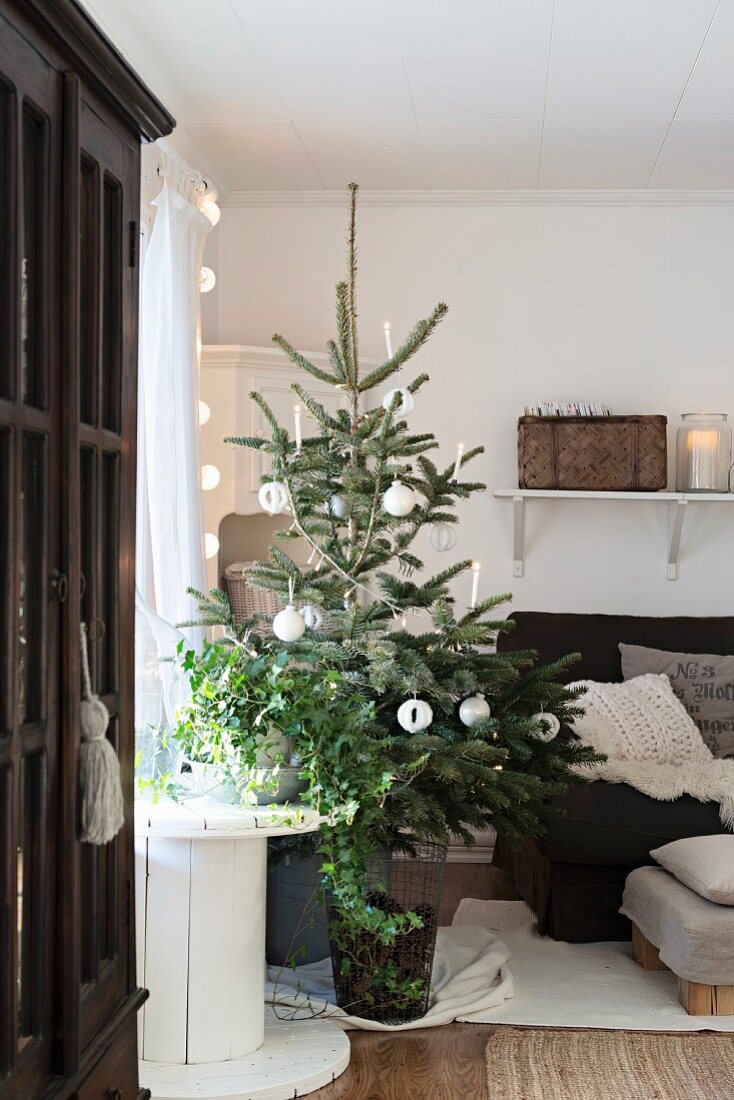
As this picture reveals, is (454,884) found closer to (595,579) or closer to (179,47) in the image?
(595,579)

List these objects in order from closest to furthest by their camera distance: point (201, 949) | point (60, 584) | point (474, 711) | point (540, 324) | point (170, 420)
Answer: point (60, 584) → point (201, 949) → point (474, 711) → point (170, 420) → point (540, 324)

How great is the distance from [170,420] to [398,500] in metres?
0.90

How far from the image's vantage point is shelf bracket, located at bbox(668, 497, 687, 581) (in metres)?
4.41

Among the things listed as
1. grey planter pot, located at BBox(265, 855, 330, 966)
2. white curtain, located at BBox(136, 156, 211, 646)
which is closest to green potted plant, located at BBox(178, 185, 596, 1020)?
grey planter pot, located at BBox(265, 855, 330, 966)

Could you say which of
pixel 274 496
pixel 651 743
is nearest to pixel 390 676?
pixel 274 496

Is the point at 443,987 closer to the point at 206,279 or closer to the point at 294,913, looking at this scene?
the point at 294,913

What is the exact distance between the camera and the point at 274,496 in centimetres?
276

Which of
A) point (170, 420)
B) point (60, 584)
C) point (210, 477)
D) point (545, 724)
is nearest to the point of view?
point (60, 584)

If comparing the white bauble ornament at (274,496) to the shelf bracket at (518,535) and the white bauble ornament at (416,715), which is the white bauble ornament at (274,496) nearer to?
the white bauble ornament at (416,715)

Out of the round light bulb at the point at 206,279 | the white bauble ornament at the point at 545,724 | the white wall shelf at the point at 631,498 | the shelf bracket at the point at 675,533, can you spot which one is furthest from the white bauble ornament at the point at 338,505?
the shelf bracket at the point at 675,533

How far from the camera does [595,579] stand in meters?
4.61

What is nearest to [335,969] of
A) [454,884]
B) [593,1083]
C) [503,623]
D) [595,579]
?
[593,1083]

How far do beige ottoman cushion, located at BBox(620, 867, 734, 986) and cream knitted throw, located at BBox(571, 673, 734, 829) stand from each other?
1.26 ft

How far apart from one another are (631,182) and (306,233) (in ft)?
4.37
